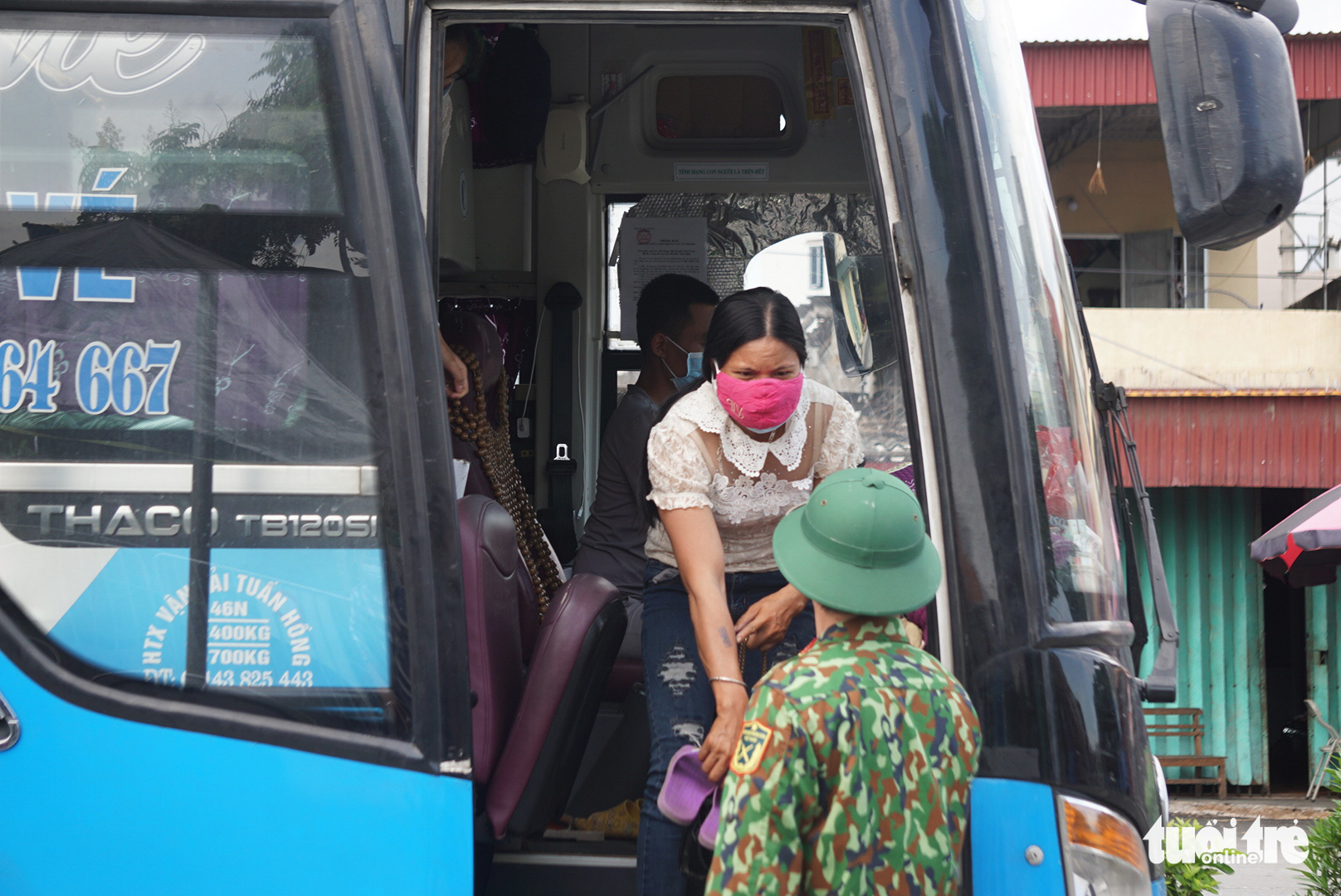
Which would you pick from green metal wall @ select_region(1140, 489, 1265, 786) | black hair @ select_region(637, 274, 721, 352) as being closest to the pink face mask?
black hair @ select_region(637, 274, 721, 352)

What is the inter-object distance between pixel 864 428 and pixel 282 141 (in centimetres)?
218

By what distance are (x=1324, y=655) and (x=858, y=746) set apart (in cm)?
905

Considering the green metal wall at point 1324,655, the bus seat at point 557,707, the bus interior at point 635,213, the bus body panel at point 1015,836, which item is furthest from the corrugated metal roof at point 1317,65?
the bus body panel at point 1015,836

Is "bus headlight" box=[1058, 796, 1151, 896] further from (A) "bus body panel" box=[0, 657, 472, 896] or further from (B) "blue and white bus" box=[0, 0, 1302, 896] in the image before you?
(A) "bus body panel" box=[0, 657, 472, 896]

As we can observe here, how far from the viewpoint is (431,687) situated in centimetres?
151

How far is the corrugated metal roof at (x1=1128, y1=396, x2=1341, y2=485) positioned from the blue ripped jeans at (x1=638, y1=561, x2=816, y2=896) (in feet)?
22.2

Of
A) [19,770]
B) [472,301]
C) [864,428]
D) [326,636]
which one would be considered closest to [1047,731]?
[326,636]

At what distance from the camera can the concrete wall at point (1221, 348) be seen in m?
8.38

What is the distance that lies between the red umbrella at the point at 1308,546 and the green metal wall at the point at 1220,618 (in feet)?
5.91

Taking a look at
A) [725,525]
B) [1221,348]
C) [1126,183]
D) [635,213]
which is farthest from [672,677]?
[1126,183]

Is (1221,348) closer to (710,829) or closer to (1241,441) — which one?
(1241,441)

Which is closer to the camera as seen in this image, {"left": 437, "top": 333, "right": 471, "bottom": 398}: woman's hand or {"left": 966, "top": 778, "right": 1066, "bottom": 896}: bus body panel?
{"left": 966, "top": 778, "right": 1066, "bottom": 896}: bus body panel

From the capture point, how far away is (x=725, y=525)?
2.08 m

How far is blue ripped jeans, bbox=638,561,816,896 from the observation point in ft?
5.85
